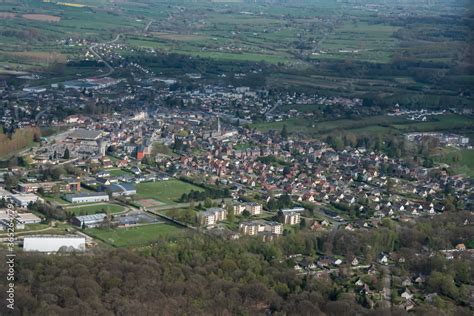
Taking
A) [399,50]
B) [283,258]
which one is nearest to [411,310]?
[283,258]

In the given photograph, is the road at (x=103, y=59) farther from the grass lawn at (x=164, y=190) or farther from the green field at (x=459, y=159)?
the grass lawn at (x=164, y=190)

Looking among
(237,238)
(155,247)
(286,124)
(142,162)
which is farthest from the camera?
(286,124)

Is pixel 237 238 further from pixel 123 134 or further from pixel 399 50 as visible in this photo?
pixel 399 50


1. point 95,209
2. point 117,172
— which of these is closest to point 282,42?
point 117,172

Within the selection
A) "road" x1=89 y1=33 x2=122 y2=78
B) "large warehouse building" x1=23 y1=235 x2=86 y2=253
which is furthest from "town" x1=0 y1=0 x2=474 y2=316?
"road" x1=89 y1=33 x2=122 y2=78

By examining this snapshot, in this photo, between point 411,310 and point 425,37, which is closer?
point 411,310

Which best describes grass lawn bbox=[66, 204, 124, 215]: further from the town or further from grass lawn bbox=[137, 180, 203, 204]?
grass lawn bbox=[137, 180, 203, 204]
